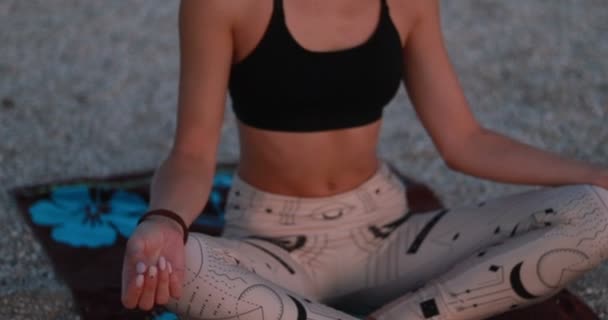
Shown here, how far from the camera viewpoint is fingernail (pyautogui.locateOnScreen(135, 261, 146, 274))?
1854 millimetres

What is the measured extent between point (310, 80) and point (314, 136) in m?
0.14

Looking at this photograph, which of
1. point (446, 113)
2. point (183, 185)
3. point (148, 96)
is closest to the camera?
point (183, 185)

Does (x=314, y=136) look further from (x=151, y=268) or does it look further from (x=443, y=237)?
(x=151, y=268)

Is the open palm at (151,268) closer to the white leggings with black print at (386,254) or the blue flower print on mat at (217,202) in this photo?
the white leggings with black print at (386,254)

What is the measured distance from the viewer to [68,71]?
4.65 metres

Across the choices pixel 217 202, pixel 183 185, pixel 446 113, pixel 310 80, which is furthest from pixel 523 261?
pixel 217 202

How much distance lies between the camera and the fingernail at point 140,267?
1.85m

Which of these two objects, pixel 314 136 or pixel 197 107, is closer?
pixel 197 107

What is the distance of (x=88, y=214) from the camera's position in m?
3.22

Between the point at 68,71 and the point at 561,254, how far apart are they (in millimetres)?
2937

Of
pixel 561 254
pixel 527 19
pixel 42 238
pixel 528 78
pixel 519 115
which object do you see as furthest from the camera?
pixel 527 19

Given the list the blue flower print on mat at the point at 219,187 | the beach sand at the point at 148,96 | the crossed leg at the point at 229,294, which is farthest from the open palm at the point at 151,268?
the blue flower print on mat at the point at 219,187

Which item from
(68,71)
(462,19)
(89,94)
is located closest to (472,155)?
(89,94)

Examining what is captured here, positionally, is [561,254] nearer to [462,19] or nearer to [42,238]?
[42,238]
